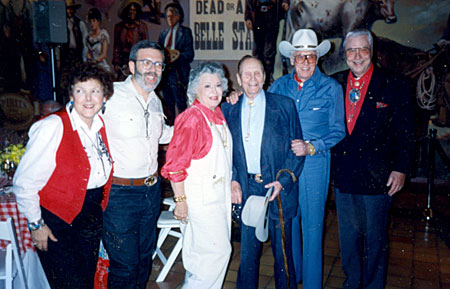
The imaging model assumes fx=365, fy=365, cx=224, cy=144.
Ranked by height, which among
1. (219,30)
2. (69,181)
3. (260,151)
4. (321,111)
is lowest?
(69,181)

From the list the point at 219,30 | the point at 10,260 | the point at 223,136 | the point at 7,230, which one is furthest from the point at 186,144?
the point at 219,30

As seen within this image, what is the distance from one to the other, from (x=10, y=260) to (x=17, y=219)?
0.35 m

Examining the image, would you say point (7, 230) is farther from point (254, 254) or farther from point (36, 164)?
point (254, 254)

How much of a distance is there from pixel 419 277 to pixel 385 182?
4.51ft

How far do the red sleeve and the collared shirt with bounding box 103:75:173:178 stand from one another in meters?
0.32

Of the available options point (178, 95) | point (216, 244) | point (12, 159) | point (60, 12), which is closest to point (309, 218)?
point (216, 244)

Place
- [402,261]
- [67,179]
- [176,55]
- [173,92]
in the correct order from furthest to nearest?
1. [173,92]
2. [176,55]
3. [402,261]
4. [67,179]

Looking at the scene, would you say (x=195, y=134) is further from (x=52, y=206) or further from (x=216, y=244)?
(x=52, y=206)

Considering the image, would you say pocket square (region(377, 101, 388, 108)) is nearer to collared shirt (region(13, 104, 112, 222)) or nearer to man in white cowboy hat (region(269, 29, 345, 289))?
man in white cowboy hat (region(269, 29, 345, 289))

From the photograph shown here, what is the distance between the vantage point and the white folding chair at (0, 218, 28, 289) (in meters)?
2.35

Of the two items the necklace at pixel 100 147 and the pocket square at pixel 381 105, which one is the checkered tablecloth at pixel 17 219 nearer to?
the necklace at pixel 100 147

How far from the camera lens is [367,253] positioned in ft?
8.98

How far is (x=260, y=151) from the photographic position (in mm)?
2500

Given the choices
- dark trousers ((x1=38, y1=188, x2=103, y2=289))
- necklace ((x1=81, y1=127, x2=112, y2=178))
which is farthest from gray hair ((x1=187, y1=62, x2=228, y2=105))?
dark trousers ((x1=38, y1=188, x2=103, y2=289))
